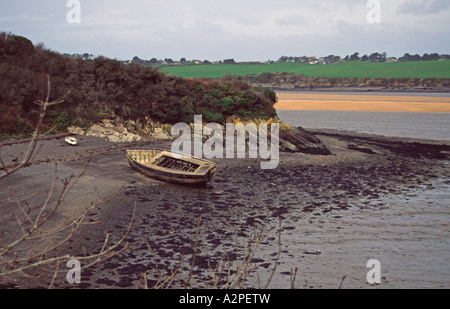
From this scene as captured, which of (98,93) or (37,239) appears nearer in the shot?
(37,239)

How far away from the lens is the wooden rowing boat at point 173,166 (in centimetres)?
2206

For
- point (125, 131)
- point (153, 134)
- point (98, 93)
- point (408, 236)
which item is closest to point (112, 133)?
point (125, 131)

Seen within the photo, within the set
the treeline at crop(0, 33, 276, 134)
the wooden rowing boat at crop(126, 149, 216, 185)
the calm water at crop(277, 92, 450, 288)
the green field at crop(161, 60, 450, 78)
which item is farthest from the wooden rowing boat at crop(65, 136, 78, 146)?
the green field at crop(161, 60, 450, 78)

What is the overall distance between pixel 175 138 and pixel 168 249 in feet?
68.5

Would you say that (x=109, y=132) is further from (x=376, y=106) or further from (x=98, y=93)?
(x=376, y=106)

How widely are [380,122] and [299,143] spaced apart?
22971mm

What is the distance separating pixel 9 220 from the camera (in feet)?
53.7

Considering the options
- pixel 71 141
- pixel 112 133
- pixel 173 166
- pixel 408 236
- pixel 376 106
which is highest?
pixel 376 106

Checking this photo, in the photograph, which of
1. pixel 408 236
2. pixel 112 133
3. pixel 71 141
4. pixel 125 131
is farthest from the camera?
pixel 125 131

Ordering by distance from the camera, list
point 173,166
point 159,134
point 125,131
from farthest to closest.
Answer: point 159,134 < point 125,131 < point 173,166

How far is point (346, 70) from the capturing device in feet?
486

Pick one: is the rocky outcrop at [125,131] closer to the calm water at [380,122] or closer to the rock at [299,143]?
the rock at [299,143]

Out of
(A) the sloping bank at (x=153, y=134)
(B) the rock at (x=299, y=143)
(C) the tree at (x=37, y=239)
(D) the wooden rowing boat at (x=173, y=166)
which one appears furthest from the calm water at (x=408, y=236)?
(A) the sloping bank at (x=153, y=134)

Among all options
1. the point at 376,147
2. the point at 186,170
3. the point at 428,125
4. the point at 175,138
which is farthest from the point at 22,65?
the point at 428,125
